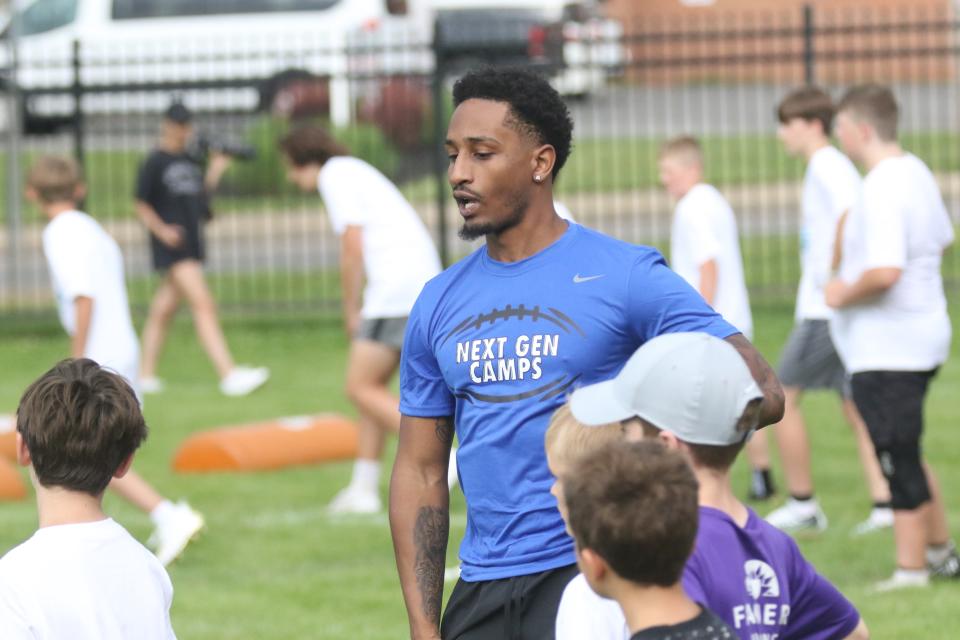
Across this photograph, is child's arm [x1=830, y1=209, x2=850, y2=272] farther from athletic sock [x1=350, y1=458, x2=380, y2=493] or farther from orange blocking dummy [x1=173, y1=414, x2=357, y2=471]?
orange blocking dummy [x1=173, y1=414, x2=357, y2=471]

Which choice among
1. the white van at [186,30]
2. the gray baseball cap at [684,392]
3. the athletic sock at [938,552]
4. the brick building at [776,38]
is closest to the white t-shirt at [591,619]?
the gray baseball cap at [684,392]

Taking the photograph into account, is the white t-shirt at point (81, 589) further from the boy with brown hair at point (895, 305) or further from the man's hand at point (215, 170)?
the man's hand at point (215, 170)

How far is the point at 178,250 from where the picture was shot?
12953 mm

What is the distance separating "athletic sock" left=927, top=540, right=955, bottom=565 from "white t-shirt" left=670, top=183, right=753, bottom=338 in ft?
5.90

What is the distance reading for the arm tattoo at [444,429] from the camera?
164 inches

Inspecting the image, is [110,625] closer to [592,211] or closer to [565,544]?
[565,544]

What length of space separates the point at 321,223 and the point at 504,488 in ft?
54.0

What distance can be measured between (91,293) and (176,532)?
1124 mm

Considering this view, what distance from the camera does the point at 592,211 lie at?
1898 cm

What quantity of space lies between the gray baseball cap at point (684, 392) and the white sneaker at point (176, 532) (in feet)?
15.3

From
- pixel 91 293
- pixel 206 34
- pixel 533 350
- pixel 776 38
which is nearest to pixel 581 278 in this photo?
pixel 533 350

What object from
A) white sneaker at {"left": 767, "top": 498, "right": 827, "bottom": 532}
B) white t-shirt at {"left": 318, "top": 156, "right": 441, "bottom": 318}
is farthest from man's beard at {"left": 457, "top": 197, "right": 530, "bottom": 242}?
white t-shirt at {"left": 318, "top": 156, "right": 441, "bottom": 318}

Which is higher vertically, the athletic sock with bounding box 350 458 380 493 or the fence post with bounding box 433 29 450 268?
the fence post with bounding box 433 29 450 268

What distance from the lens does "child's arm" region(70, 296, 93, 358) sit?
792cm
